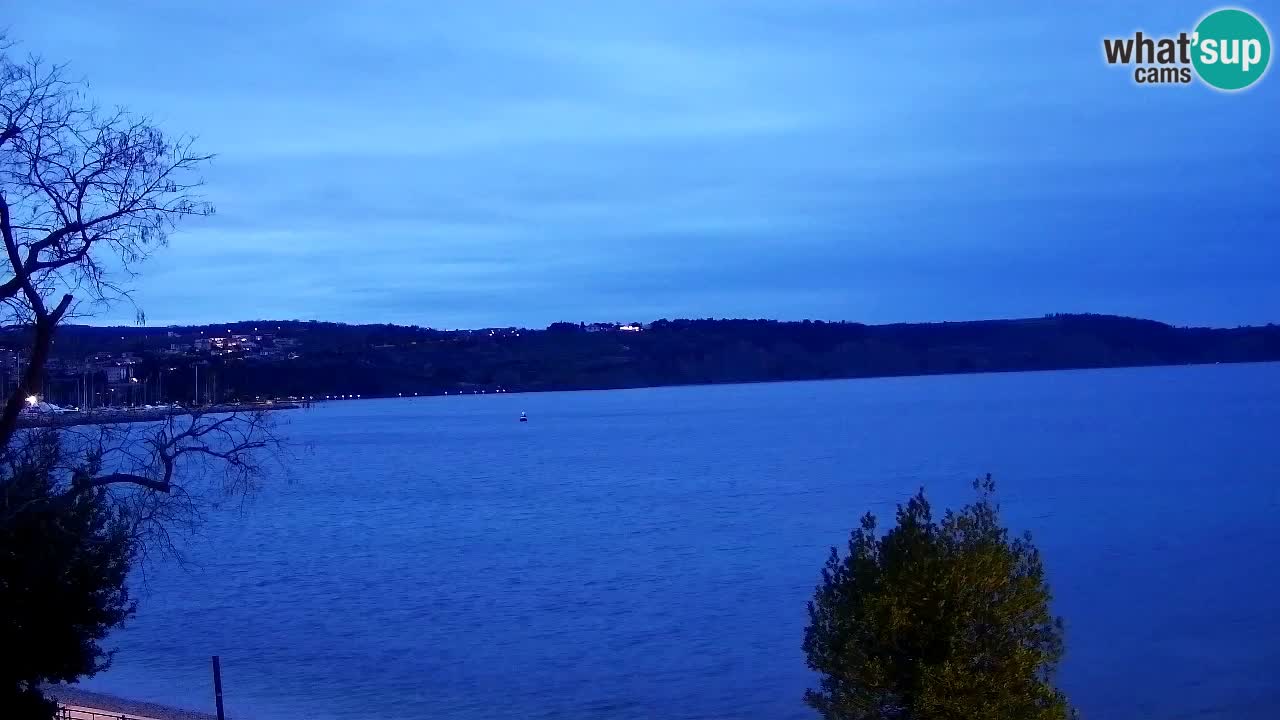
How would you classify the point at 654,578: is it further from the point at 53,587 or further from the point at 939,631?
the point at 939,631

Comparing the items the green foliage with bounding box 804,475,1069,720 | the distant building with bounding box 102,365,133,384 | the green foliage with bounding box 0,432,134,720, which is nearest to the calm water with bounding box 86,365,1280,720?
the green foliage with bounding box 0,432,134,720

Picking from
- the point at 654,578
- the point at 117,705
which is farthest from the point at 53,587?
the point at 654,578

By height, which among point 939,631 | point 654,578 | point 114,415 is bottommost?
point 654,578

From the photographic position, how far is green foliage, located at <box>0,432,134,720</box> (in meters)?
10.7

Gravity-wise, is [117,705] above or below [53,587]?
below

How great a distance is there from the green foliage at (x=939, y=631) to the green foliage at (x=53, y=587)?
21.2 ft

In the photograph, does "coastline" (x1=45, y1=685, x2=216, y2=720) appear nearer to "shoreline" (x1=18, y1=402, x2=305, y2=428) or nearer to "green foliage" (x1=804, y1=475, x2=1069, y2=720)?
"shoreline" (x1=18, y1=402, x2=305, y2=428)

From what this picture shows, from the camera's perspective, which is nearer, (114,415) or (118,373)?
(114,415)

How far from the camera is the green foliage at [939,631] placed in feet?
33.3

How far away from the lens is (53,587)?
12.2m

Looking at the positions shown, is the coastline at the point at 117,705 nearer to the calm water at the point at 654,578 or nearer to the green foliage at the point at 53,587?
the calm water at the point at 654,578

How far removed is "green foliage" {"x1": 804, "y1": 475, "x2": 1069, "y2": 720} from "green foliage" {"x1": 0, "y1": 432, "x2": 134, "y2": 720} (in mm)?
6467

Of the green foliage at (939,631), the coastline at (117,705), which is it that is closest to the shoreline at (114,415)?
the green foliage at (939,631)

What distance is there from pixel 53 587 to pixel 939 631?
28.4 feet
